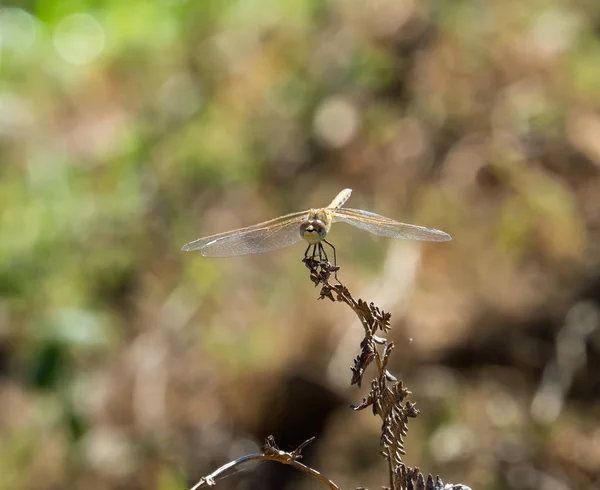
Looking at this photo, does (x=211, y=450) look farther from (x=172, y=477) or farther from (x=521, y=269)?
(x=521, y=269)

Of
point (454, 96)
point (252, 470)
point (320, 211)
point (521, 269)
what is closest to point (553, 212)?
point (521, 269)

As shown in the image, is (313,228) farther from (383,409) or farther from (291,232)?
(383,409)

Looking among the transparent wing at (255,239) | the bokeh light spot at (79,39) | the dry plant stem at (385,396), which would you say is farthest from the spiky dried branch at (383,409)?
the bokeh light spot at (79,39)

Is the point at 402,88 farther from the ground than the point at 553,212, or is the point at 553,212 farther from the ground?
the point at 402,88

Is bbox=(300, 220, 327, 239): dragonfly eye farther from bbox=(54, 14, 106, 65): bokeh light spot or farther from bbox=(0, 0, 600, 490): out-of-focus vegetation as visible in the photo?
bbox=(54, 14, 106, 65): bokeh light spot

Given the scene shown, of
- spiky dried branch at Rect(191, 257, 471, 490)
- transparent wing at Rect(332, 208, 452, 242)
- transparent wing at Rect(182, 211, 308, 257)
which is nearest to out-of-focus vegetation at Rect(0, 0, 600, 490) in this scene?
transparent wing at Rect(182, 211, 308, 257)

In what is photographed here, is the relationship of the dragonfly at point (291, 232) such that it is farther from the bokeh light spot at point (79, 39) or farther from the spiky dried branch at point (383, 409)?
the bokeh light spot at point (79, 39)

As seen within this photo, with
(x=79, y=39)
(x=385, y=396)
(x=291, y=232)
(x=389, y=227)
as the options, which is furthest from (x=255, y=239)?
(x=79, y=39)
